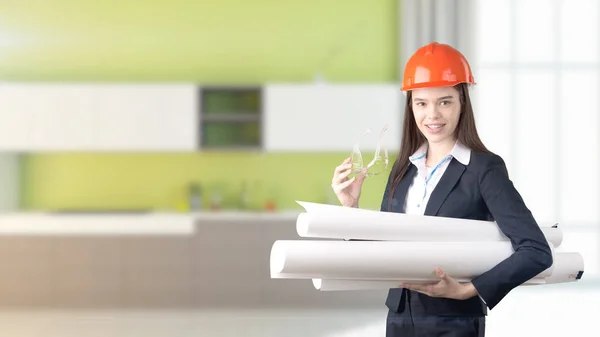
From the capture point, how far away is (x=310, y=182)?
788 cm

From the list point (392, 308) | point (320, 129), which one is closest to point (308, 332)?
point (320, 129)

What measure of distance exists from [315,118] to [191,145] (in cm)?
116

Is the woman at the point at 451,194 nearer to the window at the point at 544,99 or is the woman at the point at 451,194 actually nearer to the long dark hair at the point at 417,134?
the long dark hair at the point at 417,134

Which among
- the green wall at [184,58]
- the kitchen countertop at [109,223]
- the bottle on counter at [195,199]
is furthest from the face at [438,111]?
the green wall at [184,58]

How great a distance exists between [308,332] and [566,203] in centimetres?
575

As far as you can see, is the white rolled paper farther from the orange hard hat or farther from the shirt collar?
the orange hard hat

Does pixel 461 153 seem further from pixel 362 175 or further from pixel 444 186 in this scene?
pixel 362 175

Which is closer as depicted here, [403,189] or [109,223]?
[403,189]

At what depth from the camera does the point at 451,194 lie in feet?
6.47

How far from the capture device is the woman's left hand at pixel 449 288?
72.6 inches

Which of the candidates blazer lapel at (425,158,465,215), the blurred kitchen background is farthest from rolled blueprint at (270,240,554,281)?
the blurred kitchen background

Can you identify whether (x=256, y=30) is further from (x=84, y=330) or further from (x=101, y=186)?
(x=84, y=330)

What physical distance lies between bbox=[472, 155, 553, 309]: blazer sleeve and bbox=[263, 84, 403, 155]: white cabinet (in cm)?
545

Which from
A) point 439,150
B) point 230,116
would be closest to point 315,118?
point 230,116
